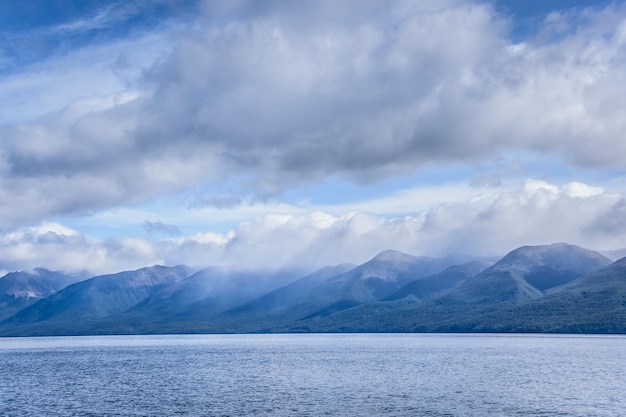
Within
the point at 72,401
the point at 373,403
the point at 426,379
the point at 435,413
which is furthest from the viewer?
the point at 426,379

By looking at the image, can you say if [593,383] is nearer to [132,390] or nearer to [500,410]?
[500,410]

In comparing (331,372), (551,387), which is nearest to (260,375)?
(331,372)

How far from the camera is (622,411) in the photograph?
100500 millimetres

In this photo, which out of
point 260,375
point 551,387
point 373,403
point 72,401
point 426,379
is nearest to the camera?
point 373,403

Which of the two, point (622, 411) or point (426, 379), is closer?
point (622, 411)

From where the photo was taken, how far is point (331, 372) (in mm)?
173250

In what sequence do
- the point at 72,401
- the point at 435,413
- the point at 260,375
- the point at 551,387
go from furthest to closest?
the point at 260,375 → the point at 551,387 → the point at 72,401 → the point at 435,413

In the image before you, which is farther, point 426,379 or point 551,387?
point 426,379

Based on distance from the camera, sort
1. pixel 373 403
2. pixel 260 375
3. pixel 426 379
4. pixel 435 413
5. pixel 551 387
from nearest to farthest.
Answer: pixel 435 413 → pixel 373 403 → pixel 551 387 → pixel 426 379 → pixel 260 375

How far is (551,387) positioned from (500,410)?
3602cm

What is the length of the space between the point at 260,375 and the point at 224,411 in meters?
65.3

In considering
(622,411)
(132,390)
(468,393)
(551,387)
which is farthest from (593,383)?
(132,390)

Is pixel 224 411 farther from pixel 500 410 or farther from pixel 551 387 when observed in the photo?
pixel 551 387

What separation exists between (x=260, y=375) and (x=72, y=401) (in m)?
57.0
